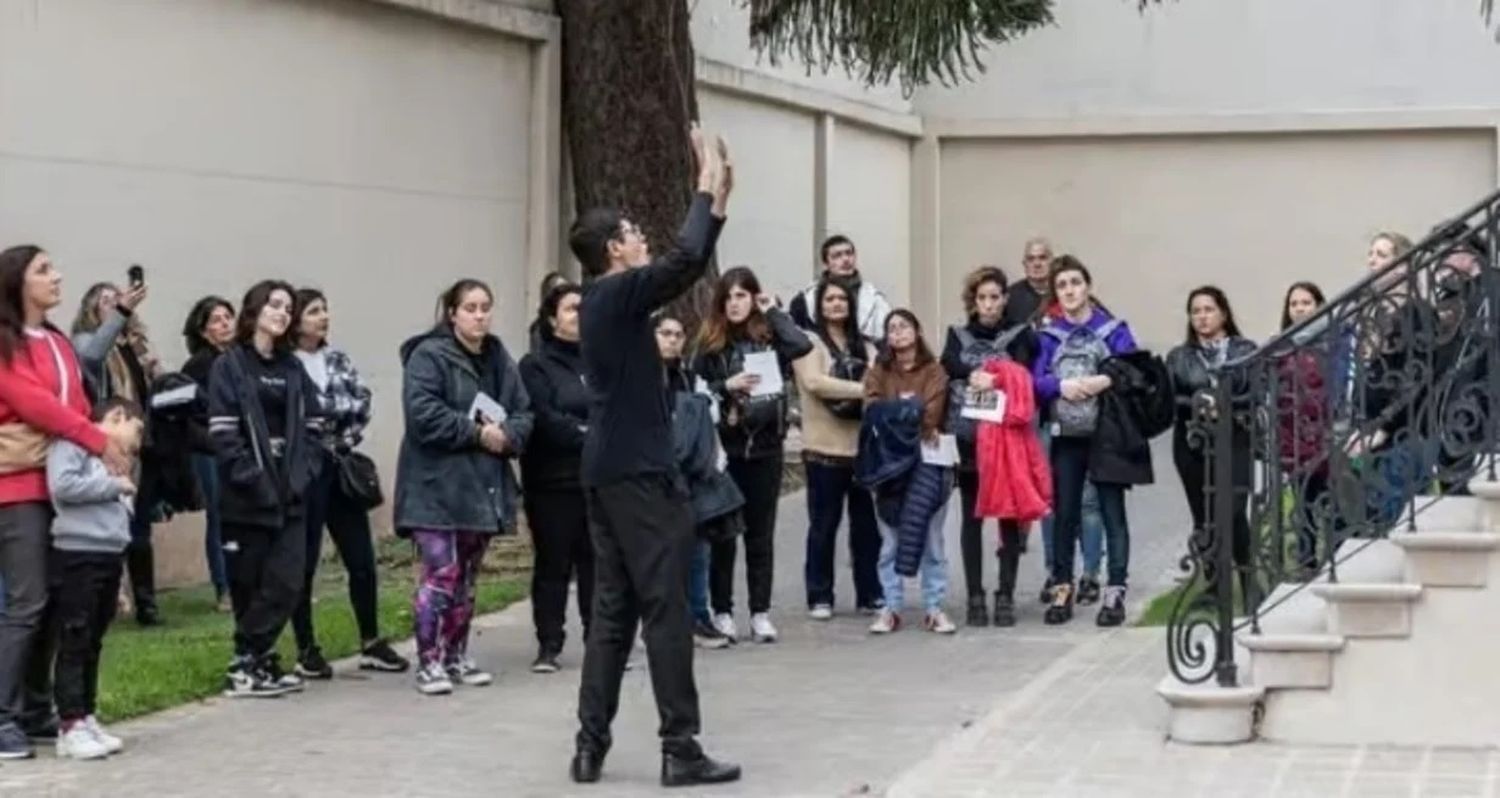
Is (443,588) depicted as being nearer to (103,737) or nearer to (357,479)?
(357,479)

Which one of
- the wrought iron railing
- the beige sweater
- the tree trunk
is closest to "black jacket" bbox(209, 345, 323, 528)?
the beige sweater

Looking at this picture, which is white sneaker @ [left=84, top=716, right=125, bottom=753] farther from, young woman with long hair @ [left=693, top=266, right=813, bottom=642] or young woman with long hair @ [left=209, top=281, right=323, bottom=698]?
young woman with long hair @ [left=693, top=266, right=813, bottom=642]

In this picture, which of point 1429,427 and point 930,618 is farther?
point 930,618

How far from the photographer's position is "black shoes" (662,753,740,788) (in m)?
8.54

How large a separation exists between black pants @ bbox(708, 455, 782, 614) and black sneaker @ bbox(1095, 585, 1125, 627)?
1757mm

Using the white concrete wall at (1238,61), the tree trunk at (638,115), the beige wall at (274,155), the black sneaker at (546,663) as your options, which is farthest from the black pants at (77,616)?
the white concrete wall at (1238,61)

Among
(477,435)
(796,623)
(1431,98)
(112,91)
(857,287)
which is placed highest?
(1431,98)

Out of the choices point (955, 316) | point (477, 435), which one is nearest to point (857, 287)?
point (477, 435)

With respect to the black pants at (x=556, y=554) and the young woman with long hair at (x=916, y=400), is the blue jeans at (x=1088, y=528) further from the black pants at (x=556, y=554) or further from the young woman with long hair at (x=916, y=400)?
the black pants at (x=556, y=554)

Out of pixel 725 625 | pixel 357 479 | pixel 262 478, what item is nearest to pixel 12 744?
pixel 262 478

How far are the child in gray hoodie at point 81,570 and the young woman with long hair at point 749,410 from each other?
381cm

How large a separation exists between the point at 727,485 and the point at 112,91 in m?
4.81

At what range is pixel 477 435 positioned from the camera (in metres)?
10.7

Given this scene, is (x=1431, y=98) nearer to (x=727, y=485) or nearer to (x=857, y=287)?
(x=857, y=287)
